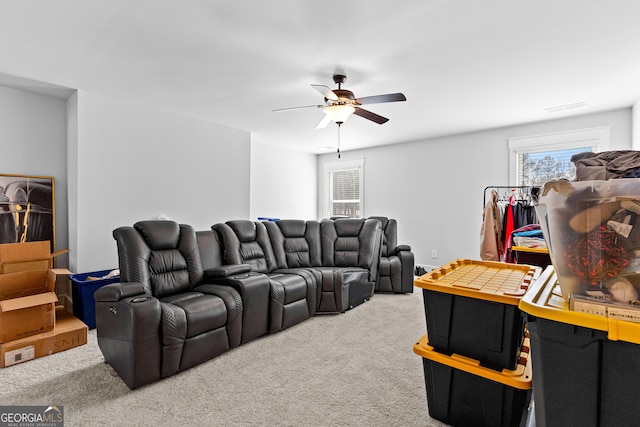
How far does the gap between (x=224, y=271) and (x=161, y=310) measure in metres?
0.78

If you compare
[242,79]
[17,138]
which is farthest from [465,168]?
[17,138]

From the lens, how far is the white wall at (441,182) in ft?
16.6

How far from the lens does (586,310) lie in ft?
2.78

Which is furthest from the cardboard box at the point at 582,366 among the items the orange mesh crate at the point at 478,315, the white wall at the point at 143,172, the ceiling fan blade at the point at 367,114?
the white wall at the point at 143,172

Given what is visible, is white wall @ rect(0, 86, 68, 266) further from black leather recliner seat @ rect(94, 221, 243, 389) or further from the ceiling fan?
the ceiling fan

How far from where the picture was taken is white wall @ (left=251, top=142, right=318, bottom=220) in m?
6.24

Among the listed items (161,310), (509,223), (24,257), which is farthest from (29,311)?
(509,223)

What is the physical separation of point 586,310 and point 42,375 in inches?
128

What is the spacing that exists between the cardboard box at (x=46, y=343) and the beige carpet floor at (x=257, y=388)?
0.06m

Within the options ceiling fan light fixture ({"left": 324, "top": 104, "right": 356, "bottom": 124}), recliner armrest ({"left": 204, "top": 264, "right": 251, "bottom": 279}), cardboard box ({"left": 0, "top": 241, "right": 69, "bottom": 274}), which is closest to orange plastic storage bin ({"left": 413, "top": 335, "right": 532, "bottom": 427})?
recliner armrest ({"left": 204, "top": 264, "right": 251, "bottom": 279})

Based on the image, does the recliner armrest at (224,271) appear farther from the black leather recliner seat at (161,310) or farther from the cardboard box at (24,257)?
the cardboard box at (24,257)

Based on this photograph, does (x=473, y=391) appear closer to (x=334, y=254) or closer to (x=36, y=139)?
(x=334, y=254)

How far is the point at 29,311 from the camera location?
2531mm

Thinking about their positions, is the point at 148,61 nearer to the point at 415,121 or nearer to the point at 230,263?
the point at 230,263
